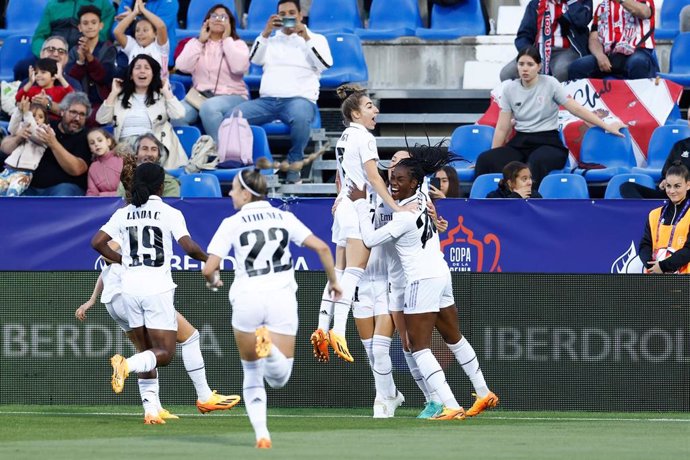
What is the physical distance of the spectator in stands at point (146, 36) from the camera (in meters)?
16.4

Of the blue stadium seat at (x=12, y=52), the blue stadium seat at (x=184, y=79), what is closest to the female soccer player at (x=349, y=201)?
the blue stadium seat at (x=184, y=79)

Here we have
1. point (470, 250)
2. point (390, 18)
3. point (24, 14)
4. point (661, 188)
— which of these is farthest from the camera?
point (24, 14)

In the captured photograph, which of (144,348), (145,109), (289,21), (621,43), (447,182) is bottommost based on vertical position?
(144,348)

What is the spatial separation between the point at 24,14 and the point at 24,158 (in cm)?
483

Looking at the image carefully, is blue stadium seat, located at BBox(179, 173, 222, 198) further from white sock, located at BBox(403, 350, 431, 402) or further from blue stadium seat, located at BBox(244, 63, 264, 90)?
white sock, located at BBox(403, 350, 431, 402)

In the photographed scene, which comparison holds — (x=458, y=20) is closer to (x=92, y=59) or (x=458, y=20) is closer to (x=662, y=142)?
(x=662, y=142)

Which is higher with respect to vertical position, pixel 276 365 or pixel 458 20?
pixel 458 20

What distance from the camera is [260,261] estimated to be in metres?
8.86

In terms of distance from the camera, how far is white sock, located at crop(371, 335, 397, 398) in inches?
448

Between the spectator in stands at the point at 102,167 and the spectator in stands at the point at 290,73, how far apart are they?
1.78m

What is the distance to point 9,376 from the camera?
12.5 meters

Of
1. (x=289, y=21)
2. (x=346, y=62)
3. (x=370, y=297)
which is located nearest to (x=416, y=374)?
(x=370, y=297)

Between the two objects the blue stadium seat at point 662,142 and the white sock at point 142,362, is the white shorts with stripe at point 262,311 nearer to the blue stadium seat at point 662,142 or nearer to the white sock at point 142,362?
the white sock at point 142,362

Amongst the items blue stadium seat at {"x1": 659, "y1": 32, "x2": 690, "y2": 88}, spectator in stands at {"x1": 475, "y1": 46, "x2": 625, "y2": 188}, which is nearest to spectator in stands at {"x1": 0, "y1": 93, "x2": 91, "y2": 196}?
spectator in stands at {"x1": 475, "y1": 46, "x2": 625, "y2": 188}
